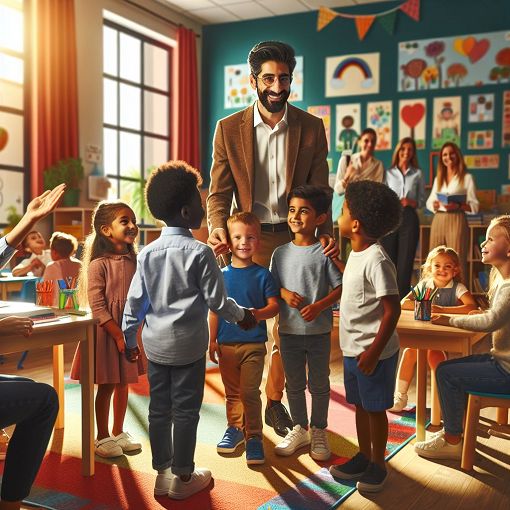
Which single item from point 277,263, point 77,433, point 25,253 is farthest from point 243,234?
point 25,253

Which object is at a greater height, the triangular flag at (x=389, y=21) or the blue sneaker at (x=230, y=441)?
the triangular flag at (x=389, y=21)

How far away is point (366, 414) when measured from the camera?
2.29 meters

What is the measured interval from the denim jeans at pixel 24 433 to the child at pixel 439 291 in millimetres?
1742

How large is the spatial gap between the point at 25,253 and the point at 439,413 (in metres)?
3.06

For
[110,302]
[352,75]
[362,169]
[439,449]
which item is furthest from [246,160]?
[352,75]

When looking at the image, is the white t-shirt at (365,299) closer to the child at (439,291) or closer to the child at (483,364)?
the child at (483,364)

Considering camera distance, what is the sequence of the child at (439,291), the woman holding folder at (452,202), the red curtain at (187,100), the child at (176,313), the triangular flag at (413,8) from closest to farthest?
the child at (176,313) < the child at (439,291) < the woman holding folder at (452,202) < the triangular flag at (413,8) < the red curtain at (187,100)

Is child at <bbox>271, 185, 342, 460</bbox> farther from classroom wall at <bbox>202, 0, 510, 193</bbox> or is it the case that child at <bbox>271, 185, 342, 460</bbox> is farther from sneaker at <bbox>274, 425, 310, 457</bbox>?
classroom wall at <bbox>202, 0, 510, 193</bbox>

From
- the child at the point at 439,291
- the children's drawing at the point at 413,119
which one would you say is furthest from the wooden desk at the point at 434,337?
the children's drawing at the point at 413,119

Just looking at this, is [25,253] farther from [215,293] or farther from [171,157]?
[171,157]

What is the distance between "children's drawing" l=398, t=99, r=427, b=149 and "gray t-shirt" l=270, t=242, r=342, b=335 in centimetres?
568

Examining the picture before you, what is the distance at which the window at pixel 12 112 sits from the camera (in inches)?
246

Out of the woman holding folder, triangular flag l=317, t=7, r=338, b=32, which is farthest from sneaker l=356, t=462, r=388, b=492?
triangular flag l=317, t=7, r=338, b=32

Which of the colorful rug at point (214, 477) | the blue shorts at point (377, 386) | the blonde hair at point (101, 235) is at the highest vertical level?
the blonde hair at point (101, 235)
